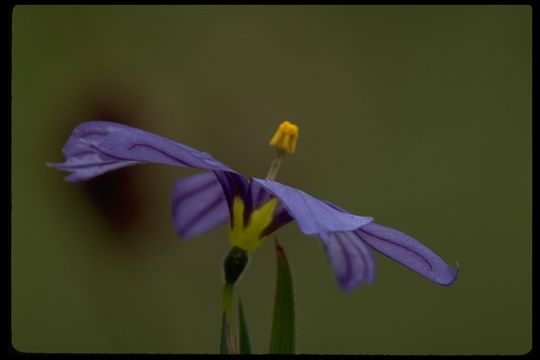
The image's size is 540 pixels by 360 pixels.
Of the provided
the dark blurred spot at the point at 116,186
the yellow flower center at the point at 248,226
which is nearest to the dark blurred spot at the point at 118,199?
the dark blurred spot at the point at 116,186

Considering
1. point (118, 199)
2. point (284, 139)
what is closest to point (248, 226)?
point (284, 139)

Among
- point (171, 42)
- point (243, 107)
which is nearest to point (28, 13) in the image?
point (171, 42)

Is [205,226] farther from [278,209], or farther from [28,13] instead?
[28,13]

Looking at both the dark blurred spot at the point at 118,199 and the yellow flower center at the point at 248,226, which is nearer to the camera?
the yellow flower center at the point at 248,226

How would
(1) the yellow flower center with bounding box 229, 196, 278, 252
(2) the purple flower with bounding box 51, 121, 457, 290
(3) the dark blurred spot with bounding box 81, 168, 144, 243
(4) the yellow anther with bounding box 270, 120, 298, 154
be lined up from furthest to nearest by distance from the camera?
1. (3) the dark blurred spot with bounding box 81, 168, 144, 243
2. (4) the yellow anther with bounding box 270, 120, 298, 154
3. (1) the yellow flower center with bounding box 229, 196, 278, 252
4. (2) the purple flower with bounding box 51, 121, 457, 290

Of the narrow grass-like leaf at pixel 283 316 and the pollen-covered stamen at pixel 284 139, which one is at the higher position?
the pollen-covered stamen at pixel 284 139

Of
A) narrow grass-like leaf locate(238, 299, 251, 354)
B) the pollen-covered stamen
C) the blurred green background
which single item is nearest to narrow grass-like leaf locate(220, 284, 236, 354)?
narrow grass-like leaf locate(238, 299, 251, 354)

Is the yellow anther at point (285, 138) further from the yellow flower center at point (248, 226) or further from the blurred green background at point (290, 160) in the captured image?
the blurred green background at point (290, 160)

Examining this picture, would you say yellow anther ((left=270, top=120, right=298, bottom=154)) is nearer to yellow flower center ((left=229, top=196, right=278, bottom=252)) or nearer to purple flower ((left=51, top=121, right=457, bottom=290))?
purple flower ((left=51, top=121, right=457, bottom=290))
